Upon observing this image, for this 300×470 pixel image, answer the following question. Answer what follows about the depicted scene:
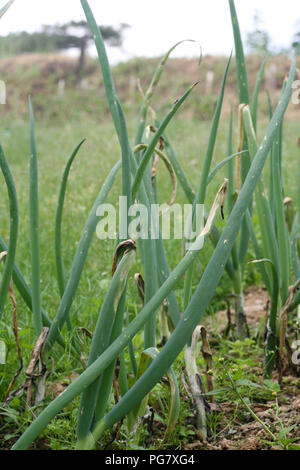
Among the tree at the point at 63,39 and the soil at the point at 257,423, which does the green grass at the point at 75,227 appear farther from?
the tree at the point at 63,39

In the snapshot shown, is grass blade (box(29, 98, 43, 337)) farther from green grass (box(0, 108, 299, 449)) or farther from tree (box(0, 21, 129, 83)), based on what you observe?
tree (box(0, 21, 129, 83))

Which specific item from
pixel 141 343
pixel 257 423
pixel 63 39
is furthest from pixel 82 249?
pixel 63 39

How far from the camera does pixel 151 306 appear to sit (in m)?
0.81

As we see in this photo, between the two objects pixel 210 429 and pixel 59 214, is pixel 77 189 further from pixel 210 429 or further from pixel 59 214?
pixel 210 429

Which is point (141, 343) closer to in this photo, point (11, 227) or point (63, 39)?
point (11, 227)

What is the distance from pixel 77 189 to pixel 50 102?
9.45m

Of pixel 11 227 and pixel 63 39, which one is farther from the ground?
pixel 63 39

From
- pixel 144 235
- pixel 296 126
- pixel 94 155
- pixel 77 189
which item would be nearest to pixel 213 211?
pixel 144 235

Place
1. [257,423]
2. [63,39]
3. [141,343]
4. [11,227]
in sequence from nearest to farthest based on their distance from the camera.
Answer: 1. [11,227]
2. [257,423]
3. [141,343]
4. [63,39]

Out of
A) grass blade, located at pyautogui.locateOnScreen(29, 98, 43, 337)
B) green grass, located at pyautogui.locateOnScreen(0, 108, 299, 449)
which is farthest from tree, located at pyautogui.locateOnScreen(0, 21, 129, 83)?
grass blade, located at pyautogui.locateOnScreen(29, 98, 43, 337)

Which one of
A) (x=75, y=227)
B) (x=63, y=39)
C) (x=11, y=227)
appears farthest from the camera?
(x=63, y=39)

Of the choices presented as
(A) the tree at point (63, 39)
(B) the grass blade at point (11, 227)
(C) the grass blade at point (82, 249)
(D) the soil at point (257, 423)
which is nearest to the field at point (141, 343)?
(D) the soil at point (257, 423)

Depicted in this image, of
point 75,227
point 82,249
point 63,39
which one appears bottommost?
point 75,227

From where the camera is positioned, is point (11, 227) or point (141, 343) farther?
point (141, 343)
